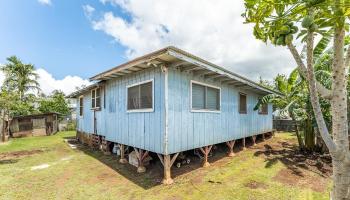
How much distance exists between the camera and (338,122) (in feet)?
5.41

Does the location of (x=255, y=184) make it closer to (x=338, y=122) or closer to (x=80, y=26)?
(x=338, y=122)

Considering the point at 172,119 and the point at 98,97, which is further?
the point at 98,97

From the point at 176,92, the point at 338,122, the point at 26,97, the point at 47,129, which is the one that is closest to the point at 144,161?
the point at 176,92

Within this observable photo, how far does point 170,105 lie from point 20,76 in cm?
2888

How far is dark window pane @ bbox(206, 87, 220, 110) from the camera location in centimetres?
773

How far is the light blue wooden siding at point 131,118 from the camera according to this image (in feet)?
20.2

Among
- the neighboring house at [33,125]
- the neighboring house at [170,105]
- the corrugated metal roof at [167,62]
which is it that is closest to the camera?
the corrugated metal roof at [167,62]

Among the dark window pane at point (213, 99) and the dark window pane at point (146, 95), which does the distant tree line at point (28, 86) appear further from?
the dark window pane at point (213, 99)

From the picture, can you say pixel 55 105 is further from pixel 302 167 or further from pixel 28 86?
pixel 302 167

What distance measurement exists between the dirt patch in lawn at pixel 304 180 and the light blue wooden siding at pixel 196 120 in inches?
101

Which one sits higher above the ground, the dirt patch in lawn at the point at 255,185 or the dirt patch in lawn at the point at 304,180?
the dirt patch in lawn at the point at 255,185

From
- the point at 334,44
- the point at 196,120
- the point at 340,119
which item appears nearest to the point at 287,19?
the point at 334,44

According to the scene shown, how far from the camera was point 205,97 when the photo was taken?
7.53 metres

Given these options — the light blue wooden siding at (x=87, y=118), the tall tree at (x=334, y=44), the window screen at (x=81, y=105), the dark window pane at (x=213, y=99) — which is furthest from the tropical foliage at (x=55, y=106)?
the tall tree at (x=334, y=44)
